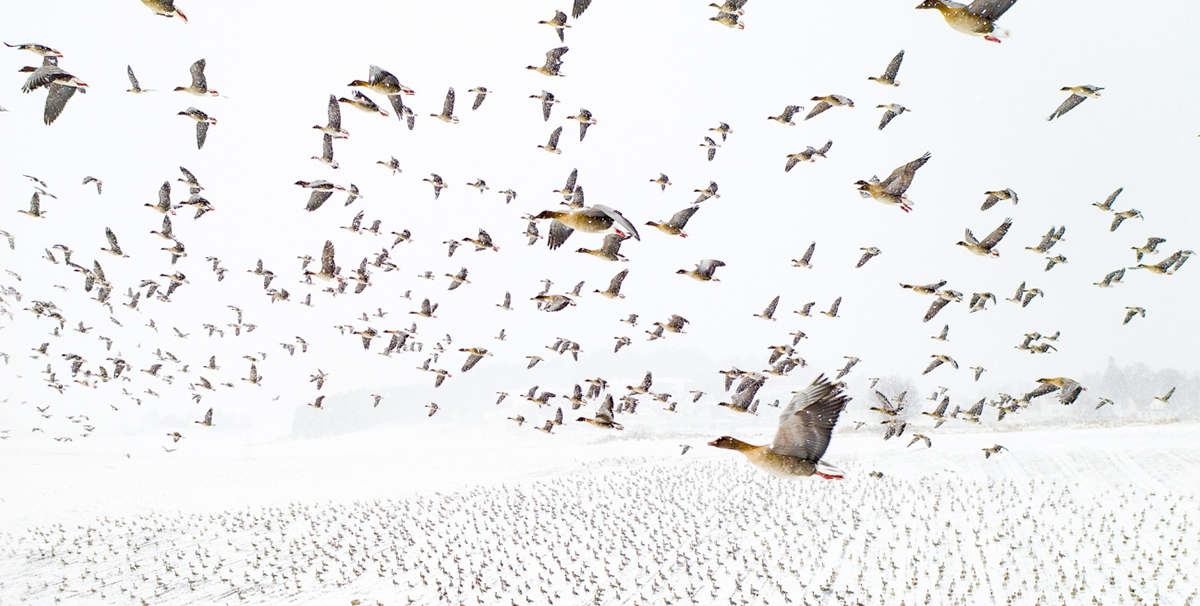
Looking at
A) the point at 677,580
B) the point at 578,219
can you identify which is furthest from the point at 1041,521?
the point at 578,219

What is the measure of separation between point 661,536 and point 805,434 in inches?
612

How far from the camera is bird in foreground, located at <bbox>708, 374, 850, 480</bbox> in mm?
4207

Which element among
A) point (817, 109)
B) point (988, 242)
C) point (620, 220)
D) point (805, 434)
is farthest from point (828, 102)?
point (805, 434)

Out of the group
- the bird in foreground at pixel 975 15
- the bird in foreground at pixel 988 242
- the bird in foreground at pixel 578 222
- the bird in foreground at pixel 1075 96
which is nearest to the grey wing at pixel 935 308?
the bird in foreground at pixel 988 242

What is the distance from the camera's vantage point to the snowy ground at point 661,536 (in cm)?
1445

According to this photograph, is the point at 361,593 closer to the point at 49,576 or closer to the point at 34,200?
the point at 49,576

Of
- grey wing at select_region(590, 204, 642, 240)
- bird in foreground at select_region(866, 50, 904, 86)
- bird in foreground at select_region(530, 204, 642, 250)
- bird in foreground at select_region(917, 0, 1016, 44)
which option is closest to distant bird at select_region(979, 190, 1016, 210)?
bird in foreground at select_region(866, 50, 904, 86)

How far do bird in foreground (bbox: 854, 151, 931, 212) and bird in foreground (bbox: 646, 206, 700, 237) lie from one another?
2372mm

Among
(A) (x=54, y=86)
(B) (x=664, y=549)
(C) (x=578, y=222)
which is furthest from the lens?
(B) (x=664, y=549)

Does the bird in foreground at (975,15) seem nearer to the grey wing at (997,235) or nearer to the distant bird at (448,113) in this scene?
the grey wing at (997,235)

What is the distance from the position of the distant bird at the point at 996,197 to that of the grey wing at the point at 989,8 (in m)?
5.35

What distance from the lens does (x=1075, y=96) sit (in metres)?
9.15

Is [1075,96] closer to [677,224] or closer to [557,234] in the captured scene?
[677,224]

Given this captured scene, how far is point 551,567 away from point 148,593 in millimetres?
10680
